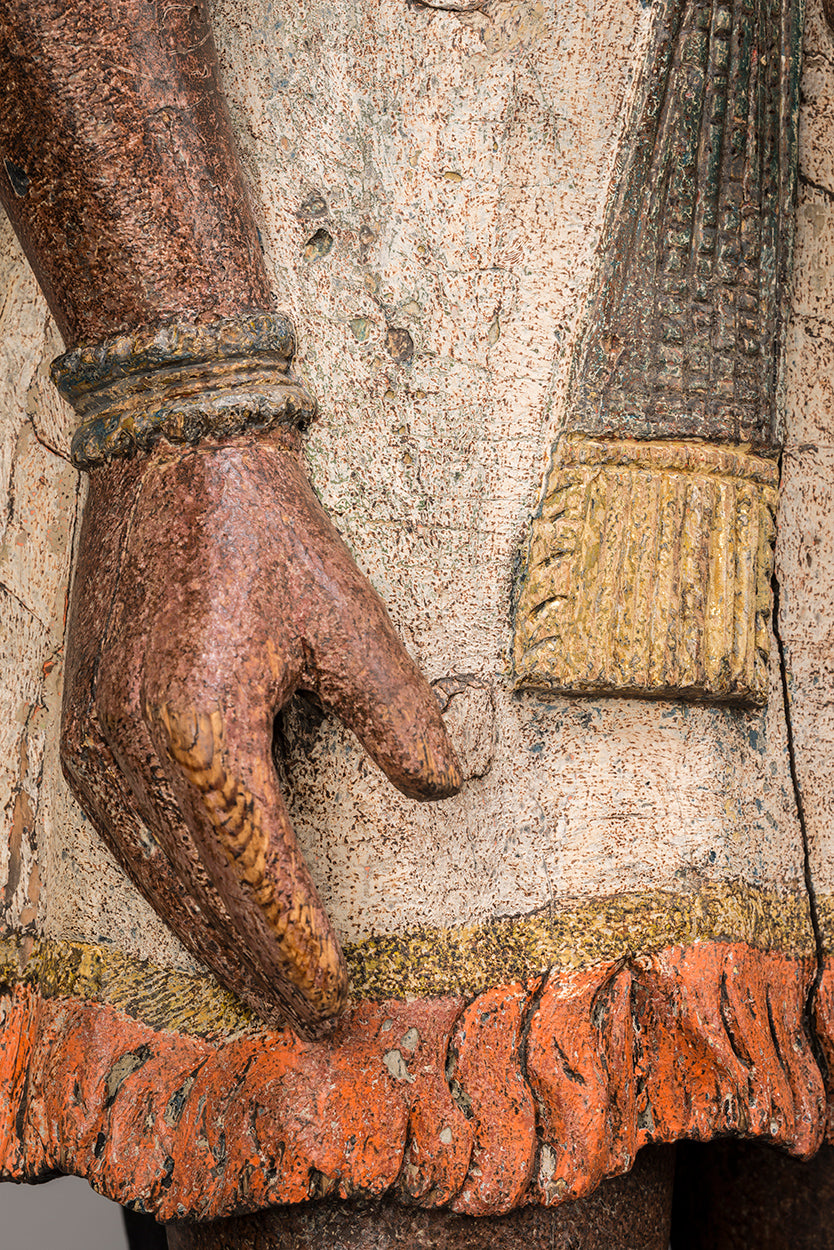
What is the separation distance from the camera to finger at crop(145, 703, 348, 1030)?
73cm

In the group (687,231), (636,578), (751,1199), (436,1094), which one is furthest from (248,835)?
(751,1199)

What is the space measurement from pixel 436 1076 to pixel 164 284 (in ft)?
1.78

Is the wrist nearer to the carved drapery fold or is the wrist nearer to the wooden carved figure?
the wooden carved figure

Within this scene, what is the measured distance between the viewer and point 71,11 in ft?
2.57

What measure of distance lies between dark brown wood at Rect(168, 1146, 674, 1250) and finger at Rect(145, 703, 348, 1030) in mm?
162

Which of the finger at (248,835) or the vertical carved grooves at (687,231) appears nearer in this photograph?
the finger at (248,835)

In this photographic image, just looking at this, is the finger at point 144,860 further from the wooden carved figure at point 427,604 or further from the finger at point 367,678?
the finger at point 367,678

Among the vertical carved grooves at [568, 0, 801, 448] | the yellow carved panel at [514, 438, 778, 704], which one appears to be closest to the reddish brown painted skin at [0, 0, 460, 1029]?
the yellow carved panel at [514, 438, 778, 704]

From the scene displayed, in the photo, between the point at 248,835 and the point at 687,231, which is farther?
the point at 687,231

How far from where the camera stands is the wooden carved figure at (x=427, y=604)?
793 millimetres

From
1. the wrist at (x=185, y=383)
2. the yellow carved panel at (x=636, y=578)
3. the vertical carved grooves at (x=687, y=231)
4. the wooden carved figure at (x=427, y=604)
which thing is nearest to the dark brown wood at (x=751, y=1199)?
the wooden carved figure at (x=427, y=604)

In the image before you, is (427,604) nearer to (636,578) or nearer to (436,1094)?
(636,578)

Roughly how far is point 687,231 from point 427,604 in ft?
1.07

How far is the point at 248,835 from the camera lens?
0.73 meters
